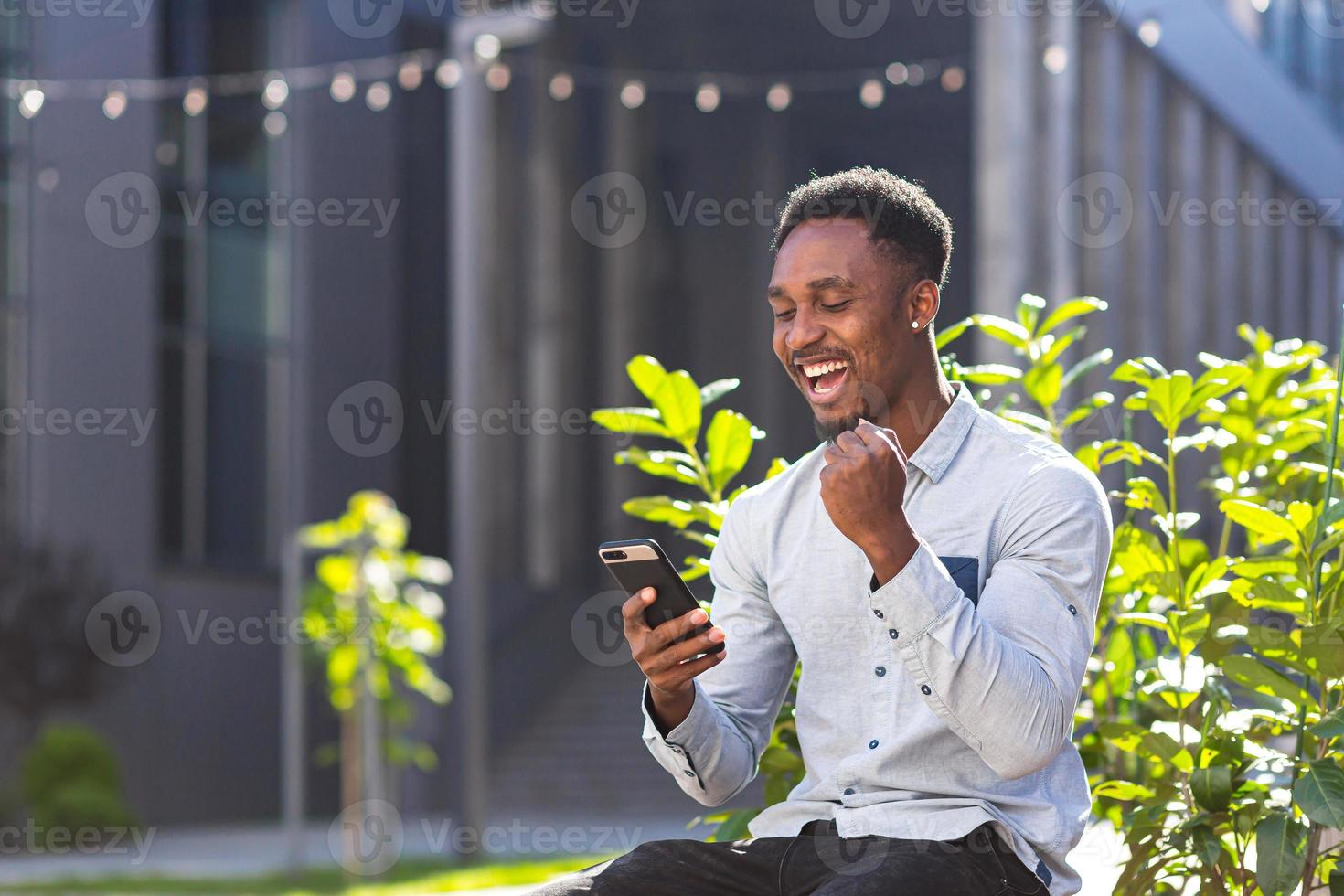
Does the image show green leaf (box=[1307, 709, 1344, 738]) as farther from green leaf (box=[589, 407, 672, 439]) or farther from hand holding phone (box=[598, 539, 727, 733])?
green leaf (box=[589, 407, 672, 439])

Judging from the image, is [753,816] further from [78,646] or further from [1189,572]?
[78,646]

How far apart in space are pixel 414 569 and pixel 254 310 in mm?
5731

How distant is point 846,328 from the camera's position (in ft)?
7.91

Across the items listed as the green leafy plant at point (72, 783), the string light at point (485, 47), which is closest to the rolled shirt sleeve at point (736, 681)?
the string light at point (485, 47)

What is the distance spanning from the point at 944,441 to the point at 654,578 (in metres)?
0.48

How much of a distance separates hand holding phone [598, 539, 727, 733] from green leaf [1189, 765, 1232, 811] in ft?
2.53

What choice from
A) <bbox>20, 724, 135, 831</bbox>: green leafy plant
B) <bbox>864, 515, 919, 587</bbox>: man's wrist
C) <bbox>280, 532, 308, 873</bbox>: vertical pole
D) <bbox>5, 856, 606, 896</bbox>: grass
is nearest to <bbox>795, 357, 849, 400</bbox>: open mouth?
<bbox>864, 515, 919, 587</bbox>: man's wrist

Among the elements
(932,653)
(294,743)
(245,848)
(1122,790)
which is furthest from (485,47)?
(932,653)

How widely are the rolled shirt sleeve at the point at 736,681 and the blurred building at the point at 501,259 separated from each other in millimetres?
6238

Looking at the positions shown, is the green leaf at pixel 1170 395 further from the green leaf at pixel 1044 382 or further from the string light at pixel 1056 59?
the string light at pixel 1056 59

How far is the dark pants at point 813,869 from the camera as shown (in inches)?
84.0


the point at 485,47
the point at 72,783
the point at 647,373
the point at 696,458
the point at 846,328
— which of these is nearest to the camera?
the point at 846,328

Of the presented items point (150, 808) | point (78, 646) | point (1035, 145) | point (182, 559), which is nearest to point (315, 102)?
point (182, 559)

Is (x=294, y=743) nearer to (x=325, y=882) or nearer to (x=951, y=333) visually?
(x=325, y=882)
